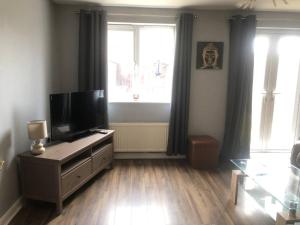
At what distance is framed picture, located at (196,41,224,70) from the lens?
12.0ft

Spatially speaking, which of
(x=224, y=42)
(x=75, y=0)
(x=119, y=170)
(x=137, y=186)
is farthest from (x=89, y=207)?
(x=224, y=42)

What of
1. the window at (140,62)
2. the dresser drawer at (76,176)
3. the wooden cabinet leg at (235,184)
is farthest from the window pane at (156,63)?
the wooden cabinet leg at (235,184)

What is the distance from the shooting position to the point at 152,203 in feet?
8.32

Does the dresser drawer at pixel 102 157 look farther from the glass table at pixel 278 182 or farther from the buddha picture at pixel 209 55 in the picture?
the buddha picture at pixel 209 55

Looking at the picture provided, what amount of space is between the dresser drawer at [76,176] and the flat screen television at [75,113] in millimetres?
415

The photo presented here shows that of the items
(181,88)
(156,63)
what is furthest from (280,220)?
(156,63)

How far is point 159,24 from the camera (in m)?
3.63

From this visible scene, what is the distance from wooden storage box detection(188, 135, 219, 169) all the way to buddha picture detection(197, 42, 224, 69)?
118 cm

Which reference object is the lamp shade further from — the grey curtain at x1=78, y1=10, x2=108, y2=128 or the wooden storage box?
the wooden storage box

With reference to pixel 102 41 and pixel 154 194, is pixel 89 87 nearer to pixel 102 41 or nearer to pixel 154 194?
pixel 102 41

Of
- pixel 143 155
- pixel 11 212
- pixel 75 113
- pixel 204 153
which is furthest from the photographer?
pixel 143 155

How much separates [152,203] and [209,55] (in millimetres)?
2395

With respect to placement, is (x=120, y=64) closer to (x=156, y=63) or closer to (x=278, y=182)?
(x=156, y=63)

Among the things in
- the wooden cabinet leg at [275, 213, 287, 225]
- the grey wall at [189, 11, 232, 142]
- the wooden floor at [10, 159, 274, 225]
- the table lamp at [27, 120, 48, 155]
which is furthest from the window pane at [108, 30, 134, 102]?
the wooden cabinet leg at [275, 213, 287, 225]
